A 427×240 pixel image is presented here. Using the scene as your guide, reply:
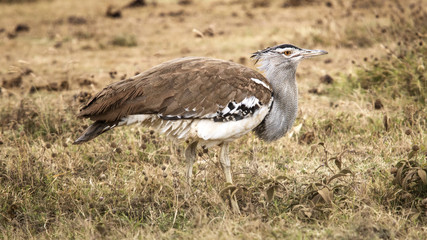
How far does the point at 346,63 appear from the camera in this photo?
6.81 meters

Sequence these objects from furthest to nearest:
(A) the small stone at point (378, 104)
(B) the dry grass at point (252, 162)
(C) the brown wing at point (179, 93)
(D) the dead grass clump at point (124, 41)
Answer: (D) the dead grass clump at point (124, 41)
(A) the small stone at point (378, 104)
(C) the brown wing at point (179, 93)
(B) the dry grass at point (252, 162)

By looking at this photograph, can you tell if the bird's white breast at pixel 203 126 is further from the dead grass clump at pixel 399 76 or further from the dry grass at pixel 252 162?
the dead grass clump at pixel 399 76

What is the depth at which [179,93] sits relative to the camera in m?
3.59

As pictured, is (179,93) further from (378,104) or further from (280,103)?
(378,104)


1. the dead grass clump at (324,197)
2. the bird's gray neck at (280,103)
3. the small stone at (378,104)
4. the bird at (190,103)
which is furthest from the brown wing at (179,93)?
the small stone at (378,104)

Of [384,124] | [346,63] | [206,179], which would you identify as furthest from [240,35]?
[206,179]

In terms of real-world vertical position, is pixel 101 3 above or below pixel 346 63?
below

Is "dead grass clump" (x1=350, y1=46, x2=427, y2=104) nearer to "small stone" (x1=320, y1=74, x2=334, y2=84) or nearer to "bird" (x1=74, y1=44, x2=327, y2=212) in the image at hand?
"small stone" (x1=320, y1=74, x2=334, y2=84)

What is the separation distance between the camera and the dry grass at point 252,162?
11.0 feet

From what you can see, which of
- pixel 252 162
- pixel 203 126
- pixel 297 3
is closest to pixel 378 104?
pixel 252 162

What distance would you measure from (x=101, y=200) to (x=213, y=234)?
1001 millimetres

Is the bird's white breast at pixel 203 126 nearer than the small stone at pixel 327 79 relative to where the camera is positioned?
Yes

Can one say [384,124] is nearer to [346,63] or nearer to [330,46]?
[346,63]

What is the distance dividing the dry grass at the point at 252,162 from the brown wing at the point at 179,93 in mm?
514
